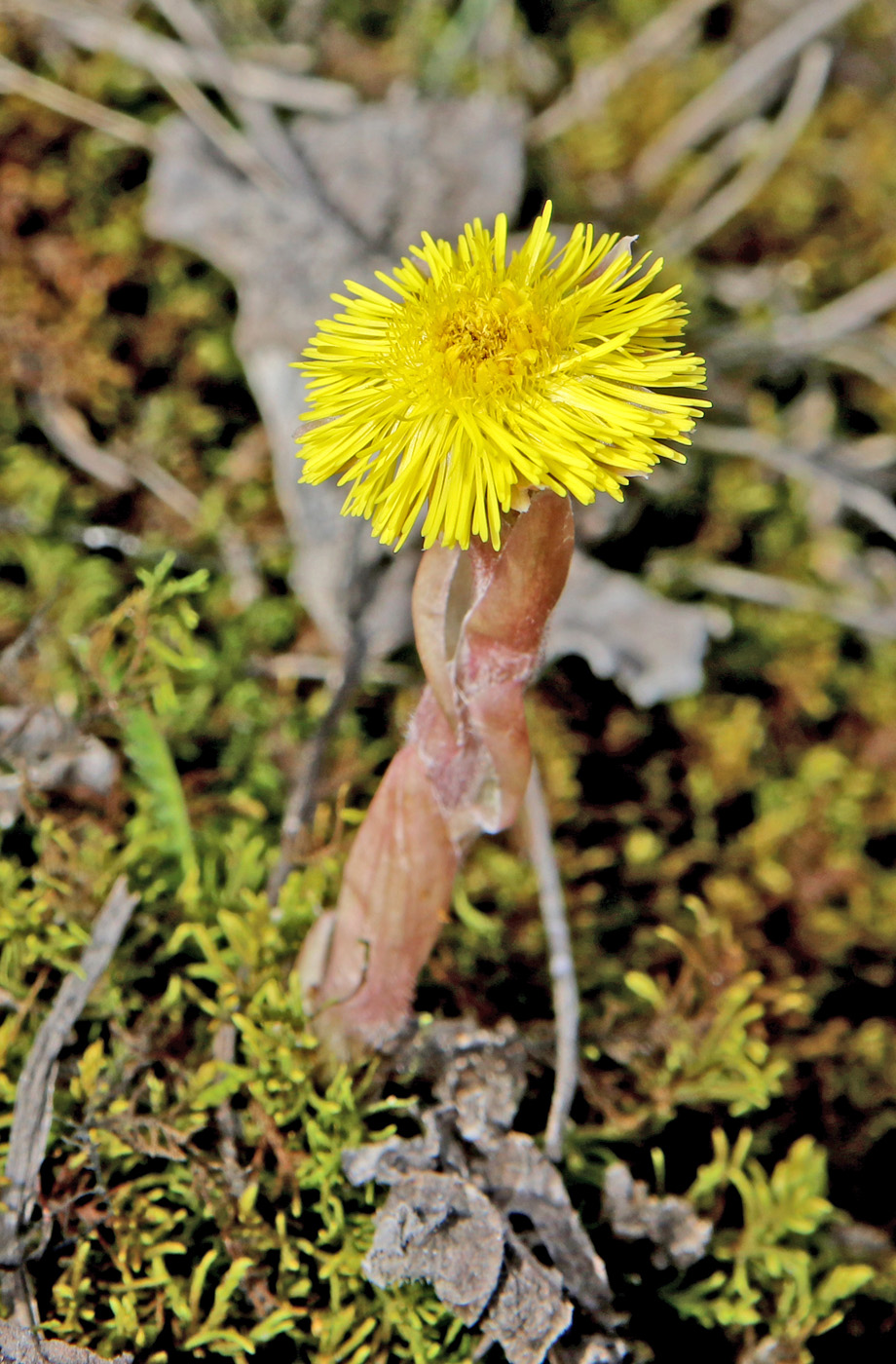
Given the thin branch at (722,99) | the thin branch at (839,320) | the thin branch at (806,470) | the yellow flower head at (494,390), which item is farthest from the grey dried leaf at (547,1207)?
the thin branch at (722,99)

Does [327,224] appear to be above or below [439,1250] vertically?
above

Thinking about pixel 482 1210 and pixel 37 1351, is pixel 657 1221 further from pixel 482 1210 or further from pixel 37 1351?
Answer: pixel 37 1351

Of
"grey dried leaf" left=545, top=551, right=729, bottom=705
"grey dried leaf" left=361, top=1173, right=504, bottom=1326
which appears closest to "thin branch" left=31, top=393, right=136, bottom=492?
"grey dried leaf" left=545, top=551, right=729, bottom=705

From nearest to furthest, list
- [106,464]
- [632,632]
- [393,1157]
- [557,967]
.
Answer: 1. [393,1157]
2. [557,967]
3. [632,632]
4. [106,464]

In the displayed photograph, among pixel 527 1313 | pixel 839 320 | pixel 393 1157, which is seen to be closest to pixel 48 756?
pixel 393 1157

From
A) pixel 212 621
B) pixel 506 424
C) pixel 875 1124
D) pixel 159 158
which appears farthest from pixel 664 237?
pixel 875 1124
